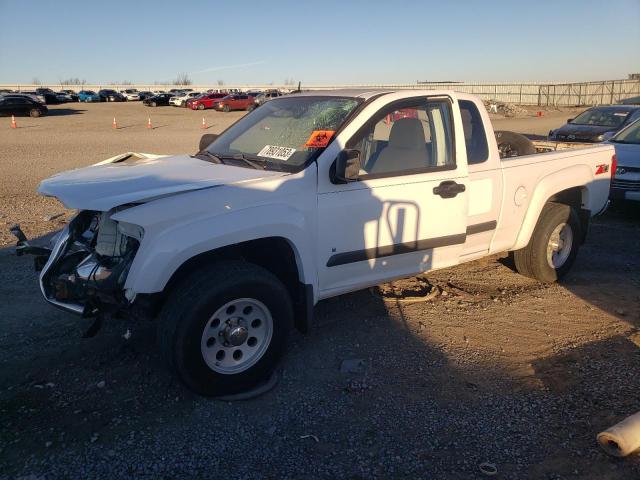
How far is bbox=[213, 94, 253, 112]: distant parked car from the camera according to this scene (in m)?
43.4

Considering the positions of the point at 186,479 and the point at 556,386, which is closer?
the point at 186,479

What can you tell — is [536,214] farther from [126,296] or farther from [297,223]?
[126,296]

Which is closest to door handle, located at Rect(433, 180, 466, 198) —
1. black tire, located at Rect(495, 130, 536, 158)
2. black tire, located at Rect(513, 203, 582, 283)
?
black tire, located at Rect(513, 203, 582, 283)

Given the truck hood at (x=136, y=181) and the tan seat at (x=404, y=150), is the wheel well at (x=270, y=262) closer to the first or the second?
the truck hood at (x=136, y=181)

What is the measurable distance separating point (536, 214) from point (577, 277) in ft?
4.02

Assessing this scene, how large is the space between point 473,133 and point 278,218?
2.17 metres

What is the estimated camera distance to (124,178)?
369 cm

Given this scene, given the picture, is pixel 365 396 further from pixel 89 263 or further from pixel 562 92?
pixel 562 92

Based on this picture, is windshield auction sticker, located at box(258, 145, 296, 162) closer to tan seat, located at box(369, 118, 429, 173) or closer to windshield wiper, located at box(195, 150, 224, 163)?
windshield wiper, located at box(195, 150, 224, 163)

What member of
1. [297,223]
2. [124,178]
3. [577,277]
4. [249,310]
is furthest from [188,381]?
[577,277]

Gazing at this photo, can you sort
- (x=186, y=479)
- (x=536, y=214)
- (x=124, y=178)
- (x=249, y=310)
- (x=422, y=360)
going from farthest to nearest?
(x=536, y=214), (x=422, y=360), (x=124, y=178), (x=249, y=310), (x=186, y=479)

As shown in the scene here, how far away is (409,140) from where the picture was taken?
4348mm

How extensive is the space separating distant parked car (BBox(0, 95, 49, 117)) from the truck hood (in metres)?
34.3

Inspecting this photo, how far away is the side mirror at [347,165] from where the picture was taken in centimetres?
363
